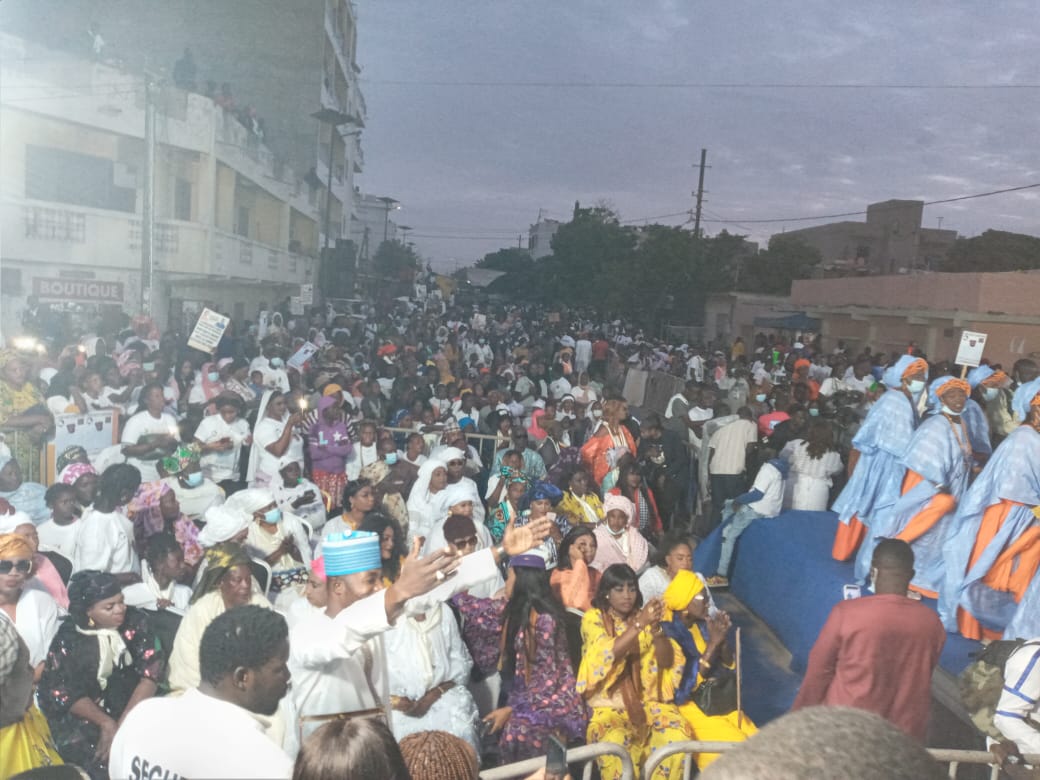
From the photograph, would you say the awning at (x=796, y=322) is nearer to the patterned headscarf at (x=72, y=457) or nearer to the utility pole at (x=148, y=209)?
the utility pole at (x=148, y=209)

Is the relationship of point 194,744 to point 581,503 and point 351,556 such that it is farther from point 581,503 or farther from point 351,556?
point 581,503

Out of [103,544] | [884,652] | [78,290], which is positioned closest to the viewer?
[884,652]

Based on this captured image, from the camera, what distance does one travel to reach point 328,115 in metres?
26.1

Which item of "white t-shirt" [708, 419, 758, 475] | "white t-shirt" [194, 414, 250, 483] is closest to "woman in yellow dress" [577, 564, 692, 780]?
"white t-shirt" [194, 414, 250, 483]

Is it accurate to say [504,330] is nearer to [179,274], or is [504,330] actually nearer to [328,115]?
[328,115]

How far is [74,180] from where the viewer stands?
56.6 ft

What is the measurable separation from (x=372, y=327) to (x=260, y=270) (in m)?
4.28

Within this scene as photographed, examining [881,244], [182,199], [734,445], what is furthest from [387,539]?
[881,244]

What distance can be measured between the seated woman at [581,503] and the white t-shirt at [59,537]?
11.8 ft

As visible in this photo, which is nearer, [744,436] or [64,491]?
[64,491]

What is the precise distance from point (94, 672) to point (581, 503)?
166 inches

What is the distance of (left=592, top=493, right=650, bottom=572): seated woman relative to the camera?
654 centimetres

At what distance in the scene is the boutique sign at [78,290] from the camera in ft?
50.2

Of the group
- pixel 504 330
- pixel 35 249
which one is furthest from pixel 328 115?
pixel 35 249
